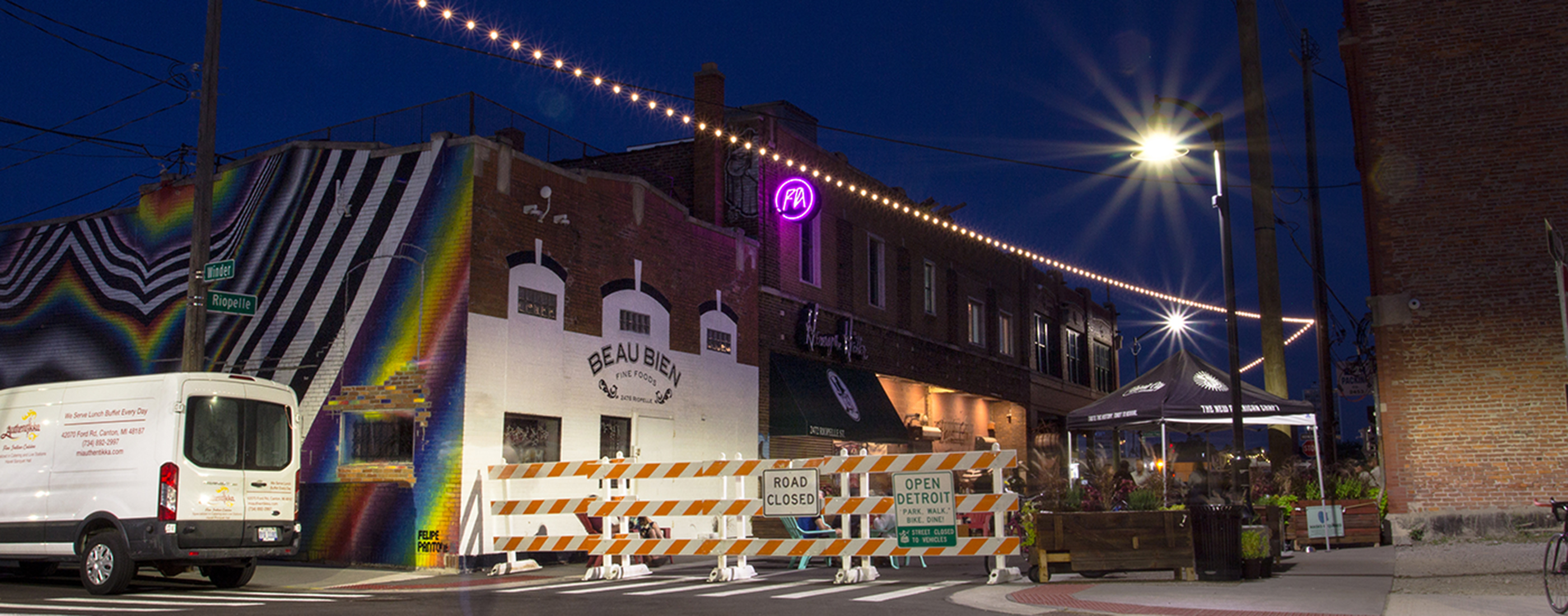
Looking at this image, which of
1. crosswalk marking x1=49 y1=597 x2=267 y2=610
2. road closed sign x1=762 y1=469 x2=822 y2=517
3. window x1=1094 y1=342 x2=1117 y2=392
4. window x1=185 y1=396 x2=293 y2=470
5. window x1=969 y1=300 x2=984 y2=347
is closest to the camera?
crosswalk marking x1=49 y1=597 x2=267 y2=610

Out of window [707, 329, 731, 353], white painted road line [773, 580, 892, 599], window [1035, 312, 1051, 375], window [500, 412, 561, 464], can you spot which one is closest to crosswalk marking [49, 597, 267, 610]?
white painted road line [773, 580, 892, 599]

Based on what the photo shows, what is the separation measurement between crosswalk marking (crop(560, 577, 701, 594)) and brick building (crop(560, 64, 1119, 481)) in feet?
17.4

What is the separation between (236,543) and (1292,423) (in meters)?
15.5

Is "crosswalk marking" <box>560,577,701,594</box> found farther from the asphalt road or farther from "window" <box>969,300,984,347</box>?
"window" <box>969,300,984,347</box>

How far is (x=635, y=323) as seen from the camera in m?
20.0

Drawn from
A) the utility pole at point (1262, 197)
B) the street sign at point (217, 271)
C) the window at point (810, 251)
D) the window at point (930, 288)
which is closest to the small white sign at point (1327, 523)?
the utility pole at point (1262, 197)

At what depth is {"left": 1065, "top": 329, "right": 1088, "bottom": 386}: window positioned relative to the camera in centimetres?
4428

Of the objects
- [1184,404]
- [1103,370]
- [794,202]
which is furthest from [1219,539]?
[1103,370]

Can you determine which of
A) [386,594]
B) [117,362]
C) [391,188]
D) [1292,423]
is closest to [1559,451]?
[1292,423]

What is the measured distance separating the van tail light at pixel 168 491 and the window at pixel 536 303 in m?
5.80

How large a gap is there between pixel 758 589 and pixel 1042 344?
30222mm

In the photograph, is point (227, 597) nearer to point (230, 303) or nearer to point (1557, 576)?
point (230, 303)

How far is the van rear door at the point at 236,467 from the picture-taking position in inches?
500

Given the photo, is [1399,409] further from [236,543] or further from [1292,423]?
[236,543]
